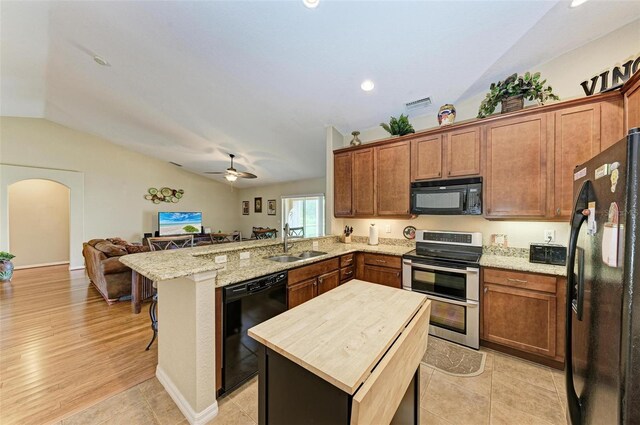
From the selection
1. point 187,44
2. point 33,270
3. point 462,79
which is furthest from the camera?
point 33,270

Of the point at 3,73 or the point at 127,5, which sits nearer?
the point at 127,5

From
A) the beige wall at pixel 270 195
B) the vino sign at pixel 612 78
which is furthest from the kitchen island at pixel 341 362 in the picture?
the beige wall at pixel 270 195

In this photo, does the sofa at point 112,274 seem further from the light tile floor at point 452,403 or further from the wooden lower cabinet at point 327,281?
the wooden lower cabinet at point 327,281

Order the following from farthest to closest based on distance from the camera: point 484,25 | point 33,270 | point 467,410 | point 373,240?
1. point 33,270
2. point 373,240
3. point 484,25
4. point 467,410

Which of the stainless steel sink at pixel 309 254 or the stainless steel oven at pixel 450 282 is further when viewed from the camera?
the stainless steel sink at pixel 309 254

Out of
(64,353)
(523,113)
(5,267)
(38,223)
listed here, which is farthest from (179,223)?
(523,113)

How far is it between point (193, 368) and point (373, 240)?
275cm

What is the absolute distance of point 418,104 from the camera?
3086 millimetres

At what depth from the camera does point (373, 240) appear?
3.64 m

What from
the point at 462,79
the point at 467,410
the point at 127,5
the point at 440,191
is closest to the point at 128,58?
the point at 127,5

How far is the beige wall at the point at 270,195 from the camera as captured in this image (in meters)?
7.45

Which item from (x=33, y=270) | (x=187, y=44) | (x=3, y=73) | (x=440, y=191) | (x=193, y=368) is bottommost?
(x=33, y=270)

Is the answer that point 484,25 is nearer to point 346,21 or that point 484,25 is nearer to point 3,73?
point 346,21

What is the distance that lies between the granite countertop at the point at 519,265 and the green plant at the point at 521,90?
167cm
